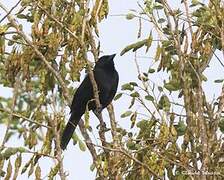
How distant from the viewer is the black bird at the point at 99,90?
6218 mm

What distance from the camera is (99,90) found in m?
6.64

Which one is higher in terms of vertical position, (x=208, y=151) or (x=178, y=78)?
(x=178, y=78)

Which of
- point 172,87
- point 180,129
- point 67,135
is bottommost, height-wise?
point 67,135

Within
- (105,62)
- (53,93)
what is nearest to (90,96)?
(105,62)

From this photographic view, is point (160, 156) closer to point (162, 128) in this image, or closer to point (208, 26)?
point (162, 128)

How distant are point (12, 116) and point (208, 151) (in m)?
1.40

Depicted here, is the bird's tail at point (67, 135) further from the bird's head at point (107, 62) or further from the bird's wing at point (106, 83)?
the bird's head at point (107, 62)

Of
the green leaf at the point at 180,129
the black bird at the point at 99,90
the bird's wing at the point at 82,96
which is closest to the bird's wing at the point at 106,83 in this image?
the black bird at the point at 99,90

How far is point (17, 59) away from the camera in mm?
4504

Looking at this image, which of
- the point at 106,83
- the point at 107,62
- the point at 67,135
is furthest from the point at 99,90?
the point at 67,135

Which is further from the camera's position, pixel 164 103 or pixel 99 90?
pixel 99 90

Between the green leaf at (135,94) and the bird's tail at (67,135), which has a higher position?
the green leaf at (135,94)

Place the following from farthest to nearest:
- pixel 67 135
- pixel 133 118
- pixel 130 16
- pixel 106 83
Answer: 1. pixel 106 83
2. pixel 67 135
3. pixel 130 16
4. pixel 133 118

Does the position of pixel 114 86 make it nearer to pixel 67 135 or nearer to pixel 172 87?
pixel 67 135
